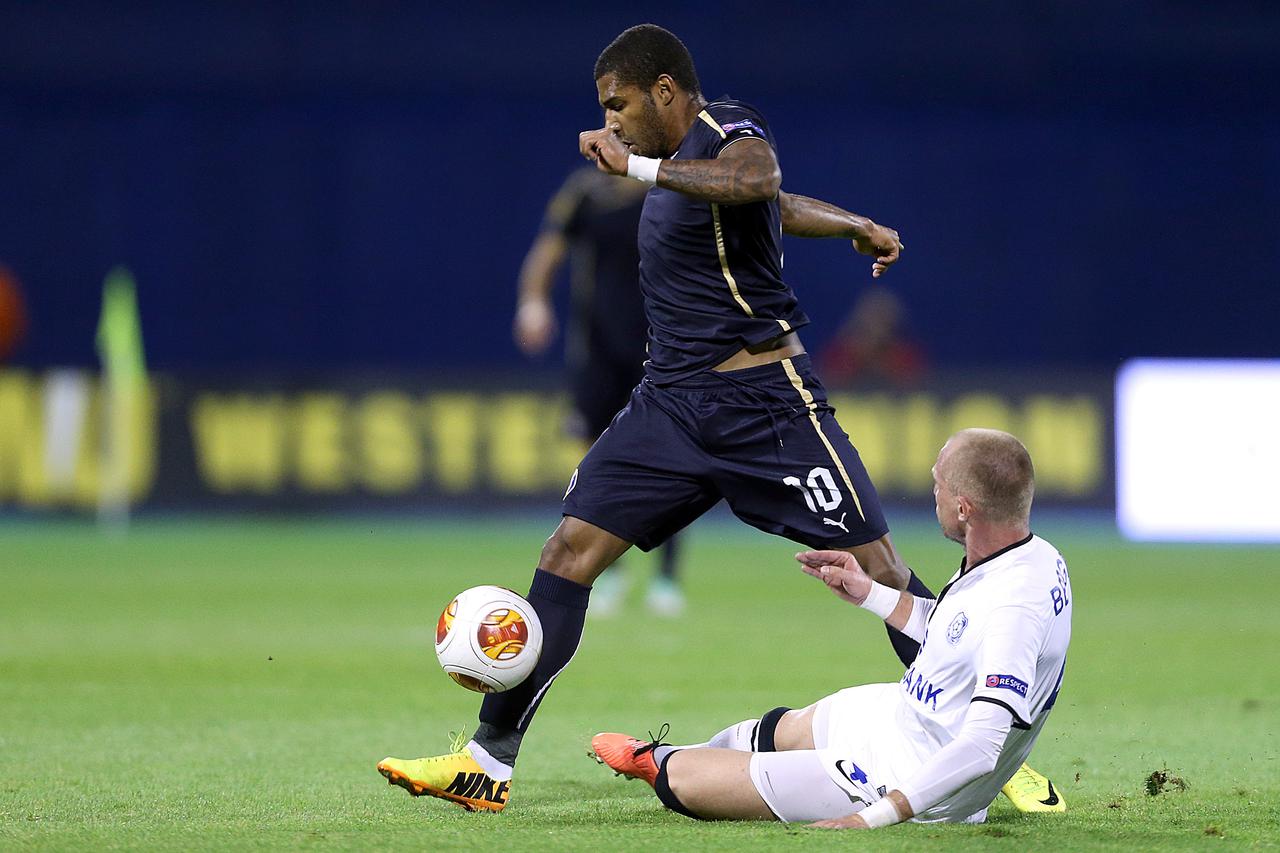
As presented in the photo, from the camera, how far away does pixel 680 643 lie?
966cm

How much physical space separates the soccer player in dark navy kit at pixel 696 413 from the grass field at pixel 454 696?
2.18 feet

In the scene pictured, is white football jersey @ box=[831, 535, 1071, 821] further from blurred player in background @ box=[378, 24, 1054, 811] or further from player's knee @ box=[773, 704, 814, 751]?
blurred player in background @ box=[378, 24, 1054, 811]

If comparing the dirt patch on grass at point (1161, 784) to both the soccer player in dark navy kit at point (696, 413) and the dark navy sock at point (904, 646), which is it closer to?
the dark navy sock at point (904, 646)

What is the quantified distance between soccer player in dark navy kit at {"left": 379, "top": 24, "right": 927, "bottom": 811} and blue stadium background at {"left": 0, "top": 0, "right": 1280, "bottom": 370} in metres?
17.8

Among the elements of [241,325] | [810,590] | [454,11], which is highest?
[454,11]

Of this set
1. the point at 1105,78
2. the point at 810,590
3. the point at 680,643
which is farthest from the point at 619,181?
the point at 1105,78

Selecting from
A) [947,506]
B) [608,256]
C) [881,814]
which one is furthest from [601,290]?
[881,814]

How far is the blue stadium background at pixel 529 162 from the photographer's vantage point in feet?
77.0

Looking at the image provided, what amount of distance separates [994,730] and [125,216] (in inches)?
818

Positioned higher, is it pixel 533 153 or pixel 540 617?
pixel 533 153

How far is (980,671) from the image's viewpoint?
445 centimetres

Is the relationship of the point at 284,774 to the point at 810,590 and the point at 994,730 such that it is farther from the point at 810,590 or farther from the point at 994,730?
the point at 810,590

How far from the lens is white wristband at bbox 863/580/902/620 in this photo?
16.4 ft

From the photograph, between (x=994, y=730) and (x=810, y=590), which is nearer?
(x=994, y=730)
